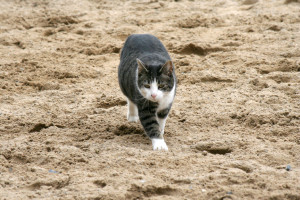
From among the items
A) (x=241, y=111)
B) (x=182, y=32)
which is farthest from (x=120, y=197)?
(x=182, y=32)

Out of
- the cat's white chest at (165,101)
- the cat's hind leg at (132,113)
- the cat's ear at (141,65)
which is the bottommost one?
the cat's hind leg at (132,113)

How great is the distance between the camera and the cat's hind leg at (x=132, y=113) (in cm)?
500

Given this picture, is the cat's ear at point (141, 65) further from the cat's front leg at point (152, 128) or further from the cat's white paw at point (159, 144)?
the cat's white paw at point (159, 144)

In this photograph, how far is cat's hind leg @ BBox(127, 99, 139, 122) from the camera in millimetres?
5004

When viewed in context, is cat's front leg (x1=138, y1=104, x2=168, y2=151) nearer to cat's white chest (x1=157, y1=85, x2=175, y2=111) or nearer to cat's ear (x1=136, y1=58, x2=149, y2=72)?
cat's white chest (x1=157, y1=85, x2=175, y2=111)

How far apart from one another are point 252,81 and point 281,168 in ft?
6.98

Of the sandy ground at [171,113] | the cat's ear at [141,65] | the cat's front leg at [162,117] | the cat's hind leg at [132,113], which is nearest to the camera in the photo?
the sandy ground at [171,113]

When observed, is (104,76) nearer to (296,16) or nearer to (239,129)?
(239,129)

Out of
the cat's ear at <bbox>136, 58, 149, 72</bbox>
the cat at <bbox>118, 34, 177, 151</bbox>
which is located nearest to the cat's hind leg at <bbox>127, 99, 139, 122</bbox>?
the cat at <bbox>118, 34, 177, 151</bbox>

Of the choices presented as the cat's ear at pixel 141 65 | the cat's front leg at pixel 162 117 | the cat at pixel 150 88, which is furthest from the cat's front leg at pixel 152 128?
the cat's ear at pixel 141 65

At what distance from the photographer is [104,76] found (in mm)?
6242

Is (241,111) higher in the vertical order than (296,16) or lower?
lower

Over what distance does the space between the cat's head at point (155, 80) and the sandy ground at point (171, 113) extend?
1.72 ft

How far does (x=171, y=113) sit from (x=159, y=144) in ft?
3.02
